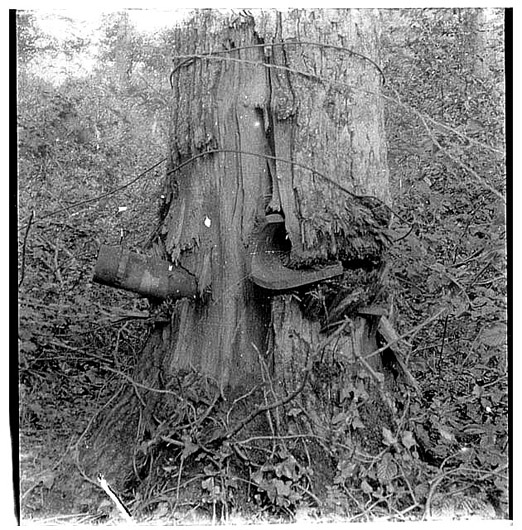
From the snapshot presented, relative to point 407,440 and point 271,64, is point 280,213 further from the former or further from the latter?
point 407,440

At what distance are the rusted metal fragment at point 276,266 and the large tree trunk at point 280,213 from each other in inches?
0.8

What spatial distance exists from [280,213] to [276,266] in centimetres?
14

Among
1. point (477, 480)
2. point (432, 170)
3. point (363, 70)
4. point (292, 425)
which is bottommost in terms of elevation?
point (477, 480)

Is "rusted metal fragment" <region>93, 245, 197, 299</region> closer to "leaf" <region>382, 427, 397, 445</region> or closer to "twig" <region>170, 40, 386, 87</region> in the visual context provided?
"twig" <region>170, 40, 386, 87</region>

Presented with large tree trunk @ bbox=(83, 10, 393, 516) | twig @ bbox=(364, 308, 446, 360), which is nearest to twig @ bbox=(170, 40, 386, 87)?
large tree trunk @ bbox=(83, 10, 393, 516)

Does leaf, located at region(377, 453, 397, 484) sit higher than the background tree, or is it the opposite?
the background tree

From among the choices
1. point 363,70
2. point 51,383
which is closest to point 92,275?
point 51,383

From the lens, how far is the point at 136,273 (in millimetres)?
1872

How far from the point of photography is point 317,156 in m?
1.90

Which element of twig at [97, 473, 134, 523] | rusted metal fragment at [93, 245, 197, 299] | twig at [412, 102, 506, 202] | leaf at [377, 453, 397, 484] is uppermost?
twig at [412, 102, 506, 202]

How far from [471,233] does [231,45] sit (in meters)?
0.80

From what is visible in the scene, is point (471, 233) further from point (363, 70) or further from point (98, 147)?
point (98, 147)

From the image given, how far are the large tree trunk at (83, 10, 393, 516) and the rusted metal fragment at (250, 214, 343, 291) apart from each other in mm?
19

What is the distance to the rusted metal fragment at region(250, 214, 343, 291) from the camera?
6.15 feet
